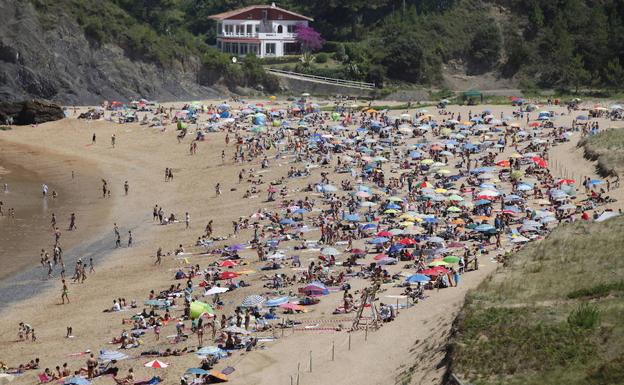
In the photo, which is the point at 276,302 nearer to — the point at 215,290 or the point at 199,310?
the point at 199,310

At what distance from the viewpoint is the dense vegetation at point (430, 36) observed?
81.7m

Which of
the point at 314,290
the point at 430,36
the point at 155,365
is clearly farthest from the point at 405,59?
the point at 155,365

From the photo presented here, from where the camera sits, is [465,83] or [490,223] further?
[465,83]

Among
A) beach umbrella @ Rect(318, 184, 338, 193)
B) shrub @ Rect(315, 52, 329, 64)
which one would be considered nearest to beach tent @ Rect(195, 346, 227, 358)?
beach umbrella @ Rect(318, 184, 338, 193)

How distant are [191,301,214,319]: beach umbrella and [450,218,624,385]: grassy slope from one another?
24.8 feet

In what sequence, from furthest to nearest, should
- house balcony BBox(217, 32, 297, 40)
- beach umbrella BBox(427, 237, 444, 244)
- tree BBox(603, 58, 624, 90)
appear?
house balcony BBox(217, 32, 297, 40), tree BBox(603, 58, 624, 90), beach umbrella BBox(427, 237, 444, 244)

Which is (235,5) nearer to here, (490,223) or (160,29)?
(160,29)

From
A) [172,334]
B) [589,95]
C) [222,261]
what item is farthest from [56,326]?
[589,95]

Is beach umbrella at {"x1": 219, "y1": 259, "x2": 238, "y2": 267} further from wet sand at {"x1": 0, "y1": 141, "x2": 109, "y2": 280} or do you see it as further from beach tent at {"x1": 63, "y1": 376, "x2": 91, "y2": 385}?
beach tent at {"x1": 63, "y1": 376, "x2": 91, "y2": 385}

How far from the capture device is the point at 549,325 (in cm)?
2066

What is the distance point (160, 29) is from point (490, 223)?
58.4 meters

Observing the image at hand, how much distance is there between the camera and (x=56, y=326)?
29.8 meters

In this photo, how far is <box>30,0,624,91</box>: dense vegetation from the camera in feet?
268

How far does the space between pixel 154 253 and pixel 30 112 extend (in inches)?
1290
